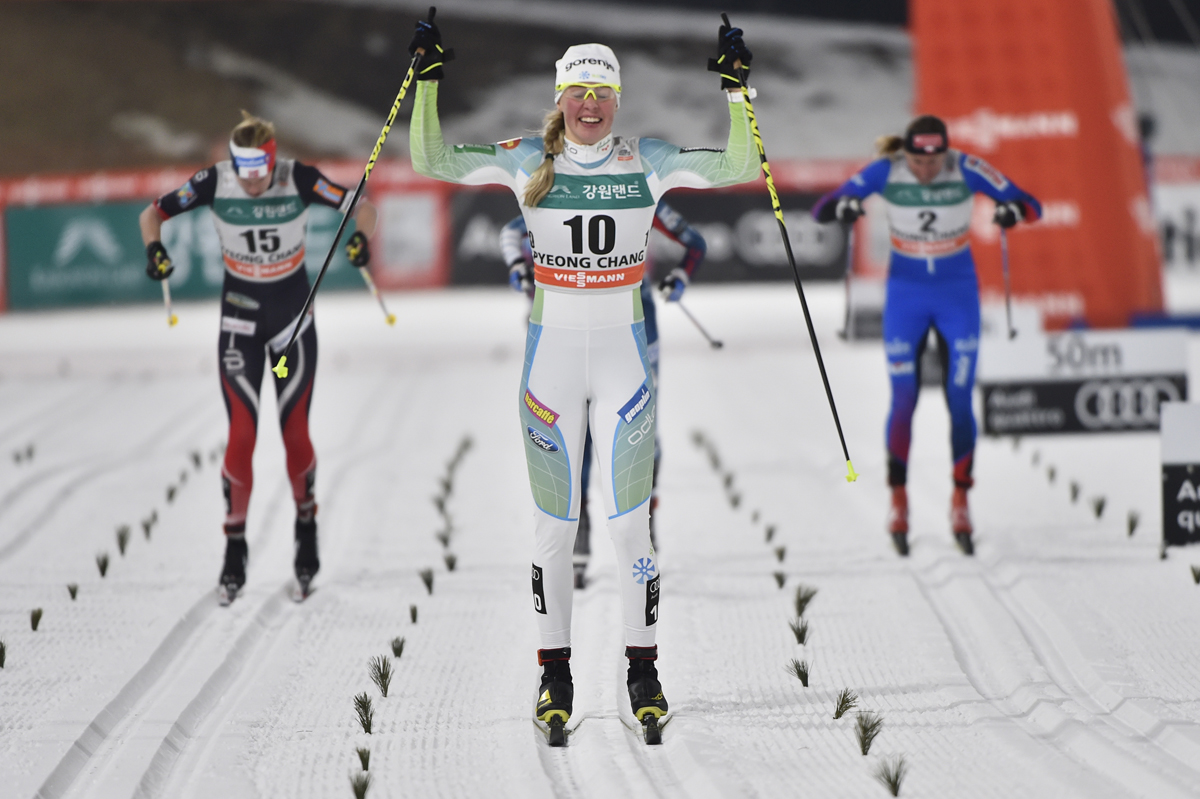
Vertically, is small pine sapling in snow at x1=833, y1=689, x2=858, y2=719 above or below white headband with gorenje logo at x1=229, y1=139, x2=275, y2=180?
below

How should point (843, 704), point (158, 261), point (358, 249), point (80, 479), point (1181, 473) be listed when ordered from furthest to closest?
point (80, 479) < point (1181, 473) < point (358, 249) < point (158, 261) < point (843, 704)

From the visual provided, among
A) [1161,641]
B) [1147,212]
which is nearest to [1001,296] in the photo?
[1147,212]

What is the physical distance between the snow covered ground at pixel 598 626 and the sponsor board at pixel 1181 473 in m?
0.15

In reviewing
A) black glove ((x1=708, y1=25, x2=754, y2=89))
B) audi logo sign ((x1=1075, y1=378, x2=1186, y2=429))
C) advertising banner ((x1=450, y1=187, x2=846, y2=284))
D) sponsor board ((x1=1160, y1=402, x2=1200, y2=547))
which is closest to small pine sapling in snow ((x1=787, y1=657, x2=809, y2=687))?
black glove ((x1=708, y1=25, x2=754, y2=89))

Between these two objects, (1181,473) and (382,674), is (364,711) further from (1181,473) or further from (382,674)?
(1181,473)

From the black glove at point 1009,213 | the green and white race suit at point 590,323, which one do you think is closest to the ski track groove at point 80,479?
Result: the green and white race suit at point 590,323

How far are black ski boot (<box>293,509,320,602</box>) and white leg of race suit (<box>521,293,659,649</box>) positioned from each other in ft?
6.62

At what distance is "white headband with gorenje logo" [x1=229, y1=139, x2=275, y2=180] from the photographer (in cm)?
557

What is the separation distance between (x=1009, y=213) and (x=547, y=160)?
3.30 meters

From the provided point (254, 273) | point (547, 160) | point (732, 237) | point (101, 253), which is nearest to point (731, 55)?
point (547, 160)

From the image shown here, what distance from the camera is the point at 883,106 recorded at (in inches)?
1324

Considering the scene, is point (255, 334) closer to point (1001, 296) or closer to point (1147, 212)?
point (1001, 296)

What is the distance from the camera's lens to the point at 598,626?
525cm

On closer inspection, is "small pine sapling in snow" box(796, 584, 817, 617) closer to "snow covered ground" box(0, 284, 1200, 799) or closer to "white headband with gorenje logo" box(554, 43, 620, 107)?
"snow covered ground" box(0, 284, 1200, 799)
